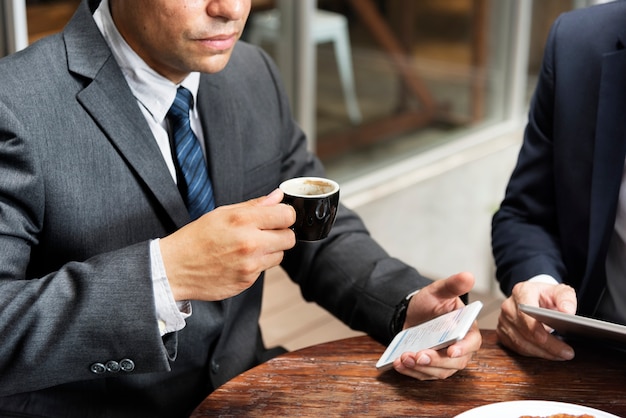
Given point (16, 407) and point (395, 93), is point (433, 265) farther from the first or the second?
point (16, 407)

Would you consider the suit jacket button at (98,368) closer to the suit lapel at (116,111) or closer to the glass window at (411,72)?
the suit lapel at (116,111)

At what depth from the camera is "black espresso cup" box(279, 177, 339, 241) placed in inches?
54.4

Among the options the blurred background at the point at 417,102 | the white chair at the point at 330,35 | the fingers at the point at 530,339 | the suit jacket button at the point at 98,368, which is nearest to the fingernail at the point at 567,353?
the fingers at the point at 530,339

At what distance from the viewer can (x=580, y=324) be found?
4.35ft

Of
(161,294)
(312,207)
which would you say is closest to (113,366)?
(161,294)

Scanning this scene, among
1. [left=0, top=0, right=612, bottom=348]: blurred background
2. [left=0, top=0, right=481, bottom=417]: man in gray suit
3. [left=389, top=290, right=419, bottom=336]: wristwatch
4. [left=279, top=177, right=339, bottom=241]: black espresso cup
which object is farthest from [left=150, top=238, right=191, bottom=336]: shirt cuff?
[left=0, top=0, right=612, bottom=348]: blurred background

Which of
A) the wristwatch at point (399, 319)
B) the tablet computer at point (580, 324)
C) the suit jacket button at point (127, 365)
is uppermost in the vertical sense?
the tablet computer at point (580, 324)

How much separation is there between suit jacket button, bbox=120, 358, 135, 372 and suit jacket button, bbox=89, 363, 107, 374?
3 cm

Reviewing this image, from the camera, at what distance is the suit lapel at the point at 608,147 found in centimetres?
176

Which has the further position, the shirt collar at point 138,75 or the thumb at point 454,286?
the shirt collar at point 138,75

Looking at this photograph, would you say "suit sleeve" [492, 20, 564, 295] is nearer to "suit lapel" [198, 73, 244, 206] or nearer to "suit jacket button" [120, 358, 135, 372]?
"suit lapel" [198, 73, 244, 206]

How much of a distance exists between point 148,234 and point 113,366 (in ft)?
0.99

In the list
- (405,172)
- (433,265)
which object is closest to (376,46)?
(405,172)

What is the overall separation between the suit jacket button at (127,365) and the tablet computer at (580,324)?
23.4 inches
